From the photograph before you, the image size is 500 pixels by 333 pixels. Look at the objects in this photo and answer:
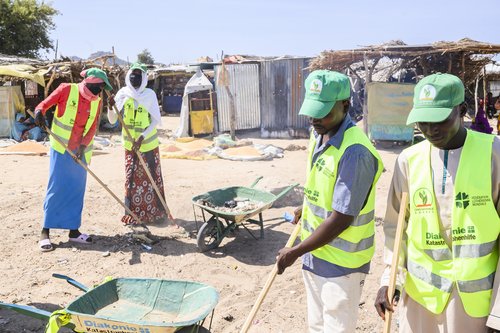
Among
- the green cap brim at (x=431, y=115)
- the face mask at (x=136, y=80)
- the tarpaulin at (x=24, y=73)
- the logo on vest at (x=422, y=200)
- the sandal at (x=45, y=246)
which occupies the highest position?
the tarpaulin at (x=24, y=73)

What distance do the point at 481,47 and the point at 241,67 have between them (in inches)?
302

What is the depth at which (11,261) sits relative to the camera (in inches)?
202

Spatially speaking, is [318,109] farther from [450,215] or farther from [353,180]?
[450,215]

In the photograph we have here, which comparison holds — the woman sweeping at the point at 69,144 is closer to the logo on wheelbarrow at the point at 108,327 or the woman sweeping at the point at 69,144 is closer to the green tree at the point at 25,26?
the logo on wheelbarrow at the point at 108,327

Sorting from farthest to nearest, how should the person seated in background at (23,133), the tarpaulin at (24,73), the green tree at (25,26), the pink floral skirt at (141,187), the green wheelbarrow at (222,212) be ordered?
the green tree at (25,26) → the person seated in background at (23,133) → the tarpaulin at (24,73) → the pink floral skirt at (141,187) → the green wheelbarrow at (222,212)

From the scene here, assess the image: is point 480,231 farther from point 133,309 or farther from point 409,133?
point 409,133

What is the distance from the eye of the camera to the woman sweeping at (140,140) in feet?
19.5

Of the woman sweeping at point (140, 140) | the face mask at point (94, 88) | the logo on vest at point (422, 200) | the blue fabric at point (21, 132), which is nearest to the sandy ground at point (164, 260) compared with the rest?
the woman sweeping at point (140, 140)

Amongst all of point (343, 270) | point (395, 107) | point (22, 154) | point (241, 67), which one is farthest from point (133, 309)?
point (241, 67)

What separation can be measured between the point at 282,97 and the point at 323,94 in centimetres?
1416

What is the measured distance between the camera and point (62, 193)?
546 centimetres

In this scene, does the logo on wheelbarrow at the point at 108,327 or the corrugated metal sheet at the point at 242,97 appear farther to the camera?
the corrugated metal sheet at the point at 242,97

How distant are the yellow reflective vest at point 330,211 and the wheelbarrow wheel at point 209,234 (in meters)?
3.14

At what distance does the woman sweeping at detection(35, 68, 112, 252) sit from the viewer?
537 centimetres
